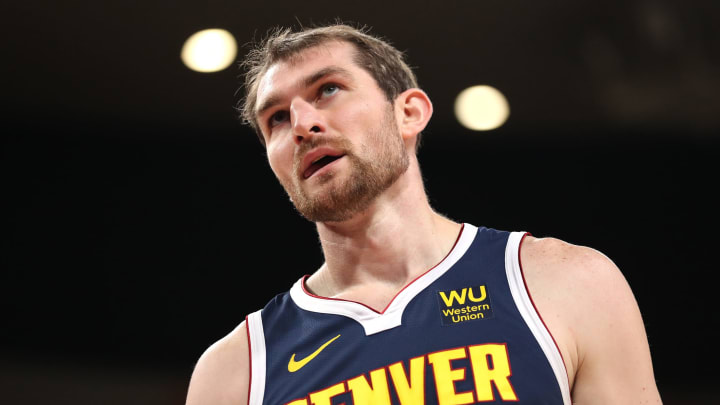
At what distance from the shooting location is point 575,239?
3.60 meters

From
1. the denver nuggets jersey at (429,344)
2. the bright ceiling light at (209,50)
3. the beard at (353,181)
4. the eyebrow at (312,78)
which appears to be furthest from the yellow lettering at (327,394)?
the bright ceiling light at (209,50)

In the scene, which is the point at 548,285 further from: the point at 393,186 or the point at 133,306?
the point at 133,306

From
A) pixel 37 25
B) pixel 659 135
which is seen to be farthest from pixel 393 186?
pixel 659 135

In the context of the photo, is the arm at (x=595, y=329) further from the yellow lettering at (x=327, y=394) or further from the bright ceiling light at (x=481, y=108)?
the bright ceiling light at (x=481, y=108)

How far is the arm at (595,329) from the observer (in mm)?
1212

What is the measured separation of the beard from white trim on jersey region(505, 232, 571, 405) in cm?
26

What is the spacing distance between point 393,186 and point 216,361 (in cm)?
45

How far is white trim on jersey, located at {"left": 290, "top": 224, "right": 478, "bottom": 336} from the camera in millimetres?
1322

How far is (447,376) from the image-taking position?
1213 mm

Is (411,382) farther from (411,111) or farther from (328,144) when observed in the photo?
(411,111)

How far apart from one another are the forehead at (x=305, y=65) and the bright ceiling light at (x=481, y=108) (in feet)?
5.78

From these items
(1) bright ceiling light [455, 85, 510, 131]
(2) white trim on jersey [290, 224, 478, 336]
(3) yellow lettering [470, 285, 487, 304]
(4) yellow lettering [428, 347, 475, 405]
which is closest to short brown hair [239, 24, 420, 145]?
(2) white trim on jersey [290, 224, 478, 336]

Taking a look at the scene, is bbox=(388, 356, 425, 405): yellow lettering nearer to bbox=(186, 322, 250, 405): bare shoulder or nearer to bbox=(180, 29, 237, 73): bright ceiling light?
bbox=(186, 322, 250, 405): bare shoulder

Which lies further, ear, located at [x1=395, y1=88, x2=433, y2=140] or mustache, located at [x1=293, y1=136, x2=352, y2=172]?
ear, located at [x1=395, y1=88, x2=433, y2=140]
